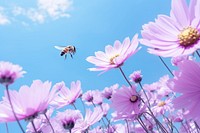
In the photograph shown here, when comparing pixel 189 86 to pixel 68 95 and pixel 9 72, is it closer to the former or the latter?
pixel 9 72

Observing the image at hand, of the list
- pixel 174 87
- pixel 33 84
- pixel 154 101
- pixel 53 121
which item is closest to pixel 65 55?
pixel 154 101

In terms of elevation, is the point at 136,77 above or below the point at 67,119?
above

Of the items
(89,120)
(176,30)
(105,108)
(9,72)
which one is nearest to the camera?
(9,72)

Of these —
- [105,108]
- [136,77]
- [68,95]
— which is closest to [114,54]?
[68,95]

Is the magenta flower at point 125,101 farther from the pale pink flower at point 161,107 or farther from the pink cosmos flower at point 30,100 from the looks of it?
the pale pink flower at point 161,107

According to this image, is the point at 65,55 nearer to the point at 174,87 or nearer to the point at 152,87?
the point at 152,87

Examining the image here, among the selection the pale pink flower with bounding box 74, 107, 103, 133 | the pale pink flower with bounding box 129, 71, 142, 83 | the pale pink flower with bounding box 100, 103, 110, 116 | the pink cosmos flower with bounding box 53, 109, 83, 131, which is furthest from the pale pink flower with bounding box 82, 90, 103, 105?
the pink cosmos flower with bounding box 53, 109, 83, 131

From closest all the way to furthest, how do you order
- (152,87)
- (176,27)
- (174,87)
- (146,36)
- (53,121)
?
(174,87) → (146,36) → (176,27) → (53,121) → (152,87)

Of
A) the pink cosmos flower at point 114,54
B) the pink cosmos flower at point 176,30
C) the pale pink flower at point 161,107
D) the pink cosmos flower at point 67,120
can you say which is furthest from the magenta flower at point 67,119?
the pale pink flower at point 161,107
